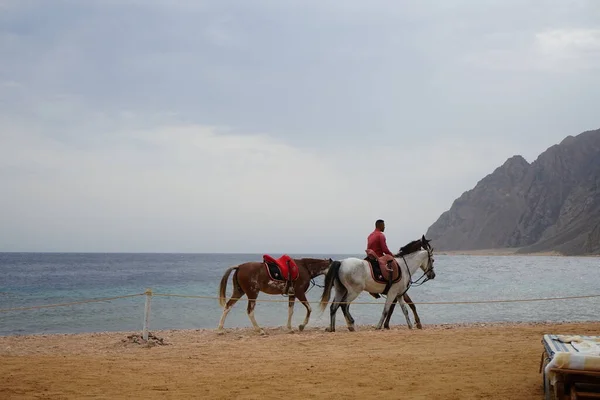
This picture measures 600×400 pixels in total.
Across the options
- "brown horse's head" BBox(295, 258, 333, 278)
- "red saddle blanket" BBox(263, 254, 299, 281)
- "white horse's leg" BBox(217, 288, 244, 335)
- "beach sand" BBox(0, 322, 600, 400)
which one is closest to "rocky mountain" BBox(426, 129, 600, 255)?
"brown horse's head" BBox(295, 258, 333, 278)

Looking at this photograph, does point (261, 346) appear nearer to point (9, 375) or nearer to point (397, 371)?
point (397, 371)

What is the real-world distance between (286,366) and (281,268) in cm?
521

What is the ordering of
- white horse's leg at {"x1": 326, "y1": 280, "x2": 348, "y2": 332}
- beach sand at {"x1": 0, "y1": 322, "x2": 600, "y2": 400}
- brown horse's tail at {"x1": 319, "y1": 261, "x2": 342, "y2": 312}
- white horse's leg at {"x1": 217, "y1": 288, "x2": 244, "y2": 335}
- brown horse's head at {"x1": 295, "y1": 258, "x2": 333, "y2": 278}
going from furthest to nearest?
brown horse's head at {"x1": 295, "y1": 258, "x2": 333, "y2": 278} → white horse's leg at {"x1": 217, "y1": 288, "x2": 244, "y2": 335} → white horse's leg at {"x1": 326, "y1": 280, "x2": 348, "y2": 332} → brown horse's tail at {"x1": 319, "y1": 261, "x2": 342, "y2": 312} → beach sand at {"x1": 0, "y1": 322, "x2": 600, "y2": 400}

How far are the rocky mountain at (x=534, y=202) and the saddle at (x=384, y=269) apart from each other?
455ft

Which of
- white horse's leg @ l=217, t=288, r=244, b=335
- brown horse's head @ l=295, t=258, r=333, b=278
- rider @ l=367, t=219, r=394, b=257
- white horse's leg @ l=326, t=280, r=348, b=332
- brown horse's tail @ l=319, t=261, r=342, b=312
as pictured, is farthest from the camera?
brown horse's head @ l=295, t=258, r=333, b=278

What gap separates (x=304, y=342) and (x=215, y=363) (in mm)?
2867

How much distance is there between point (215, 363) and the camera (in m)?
9.16

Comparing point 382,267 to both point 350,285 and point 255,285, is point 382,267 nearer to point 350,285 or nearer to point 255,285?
point 350,285

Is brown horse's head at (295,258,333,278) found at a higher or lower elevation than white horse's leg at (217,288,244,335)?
higher

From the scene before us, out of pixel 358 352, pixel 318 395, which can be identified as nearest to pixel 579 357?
pixel 318 395

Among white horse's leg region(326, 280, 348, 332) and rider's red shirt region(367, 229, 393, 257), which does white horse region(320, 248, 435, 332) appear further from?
rider's red shirt region(367, 229, 393, 257)

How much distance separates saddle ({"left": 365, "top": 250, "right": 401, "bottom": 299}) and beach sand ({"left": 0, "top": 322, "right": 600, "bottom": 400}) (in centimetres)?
143

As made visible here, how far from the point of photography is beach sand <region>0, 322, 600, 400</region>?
6.98m

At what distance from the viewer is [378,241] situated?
14.1 m
